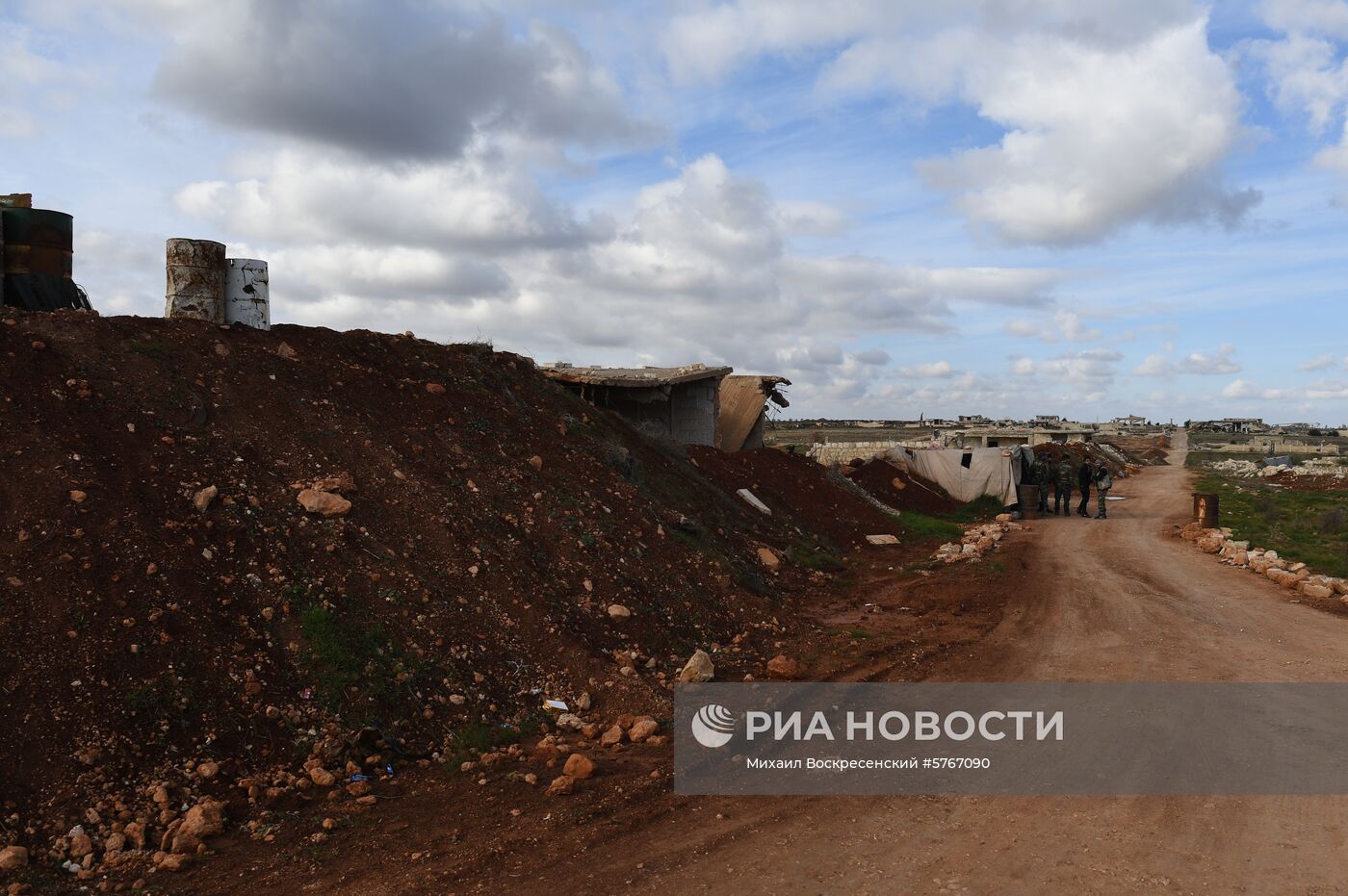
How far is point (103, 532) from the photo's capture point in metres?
6.36

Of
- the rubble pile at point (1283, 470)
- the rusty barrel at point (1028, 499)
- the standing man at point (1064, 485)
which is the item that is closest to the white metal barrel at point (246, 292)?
the rusty barrel at point (1028, 499)

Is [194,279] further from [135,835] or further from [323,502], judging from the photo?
[135,835]

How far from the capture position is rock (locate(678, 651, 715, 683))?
7.59 meters

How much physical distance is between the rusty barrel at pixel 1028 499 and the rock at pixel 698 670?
16383mm

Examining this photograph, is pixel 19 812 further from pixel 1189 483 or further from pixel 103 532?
pixel 1189 483

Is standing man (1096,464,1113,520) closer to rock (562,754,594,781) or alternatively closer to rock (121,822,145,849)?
rock (562,754,594,781)

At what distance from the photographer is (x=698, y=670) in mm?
7617

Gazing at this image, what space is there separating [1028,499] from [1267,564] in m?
8.60

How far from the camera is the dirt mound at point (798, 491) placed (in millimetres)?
17156

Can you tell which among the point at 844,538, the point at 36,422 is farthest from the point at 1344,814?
the point at 844,538

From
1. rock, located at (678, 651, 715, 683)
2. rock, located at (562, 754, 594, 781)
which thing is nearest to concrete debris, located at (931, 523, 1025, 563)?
rock, located at (678, 651, 715, 683)

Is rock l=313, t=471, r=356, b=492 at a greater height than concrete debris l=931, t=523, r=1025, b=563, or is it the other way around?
rock l=313, t=471, r=356, b=492

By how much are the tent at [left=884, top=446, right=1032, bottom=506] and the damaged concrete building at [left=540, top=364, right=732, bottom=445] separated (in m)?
7.42

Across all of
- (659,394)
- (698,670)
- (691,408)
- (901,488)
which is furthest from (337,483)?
(901,488)
